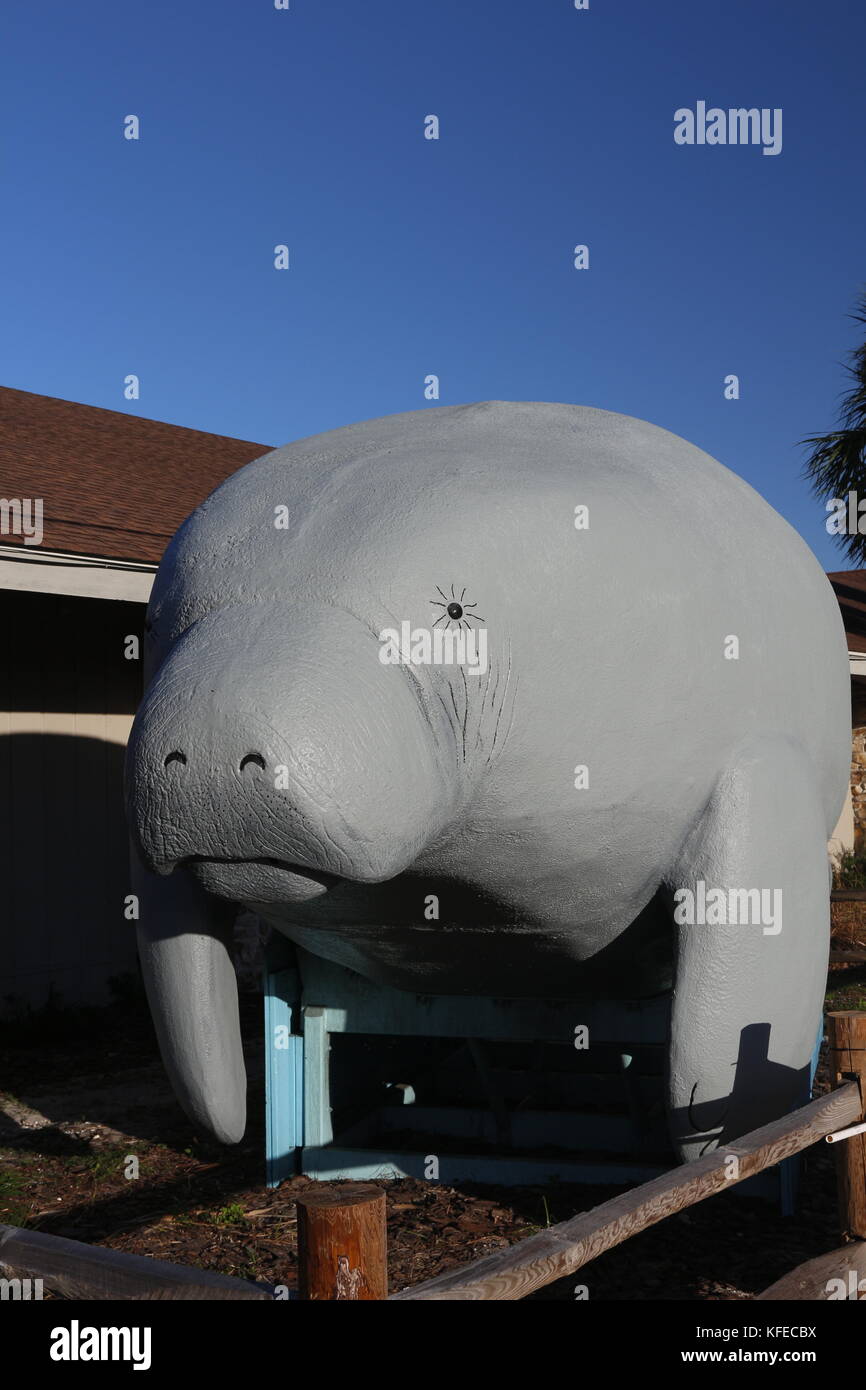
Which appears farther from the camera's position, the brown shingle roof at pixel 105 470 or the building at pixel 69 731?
the building at pixel 69 731

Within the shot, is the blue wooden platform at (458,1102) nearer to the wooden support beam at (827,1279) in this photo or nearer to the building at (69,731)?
the wooden support beam at (827,1279)

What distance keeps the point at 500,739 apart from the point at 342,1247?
1.43 metres

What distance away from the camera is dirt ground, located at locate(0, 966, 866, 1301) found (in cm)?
429

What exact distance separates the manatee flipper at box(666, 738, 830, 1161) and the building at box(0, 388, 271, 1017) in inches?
182

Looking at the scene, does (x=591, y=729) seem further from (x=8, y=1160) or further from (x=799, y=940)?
(x=8, y=1160)

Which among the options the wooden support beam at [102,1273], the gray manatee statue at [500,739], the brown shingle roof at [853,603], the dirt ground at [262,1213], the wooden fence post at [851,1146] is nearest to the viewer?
the wooden support beam at [102,1273]

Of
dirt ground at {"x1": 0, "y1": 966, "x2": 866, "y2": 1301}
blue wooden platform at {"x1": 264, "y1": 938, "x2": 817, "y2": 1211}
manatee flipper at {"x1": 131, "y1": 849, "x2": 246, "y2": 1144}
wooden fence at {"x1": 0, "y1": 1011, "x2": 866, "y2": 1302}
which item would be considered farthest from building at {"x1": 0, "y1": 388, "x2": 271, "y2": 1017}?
wooden fence at {"x1": 0, "y1": 1011, "x2": 866, "y2": 1302}

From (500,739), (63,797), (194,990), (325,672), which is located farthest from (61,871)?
(325,672)

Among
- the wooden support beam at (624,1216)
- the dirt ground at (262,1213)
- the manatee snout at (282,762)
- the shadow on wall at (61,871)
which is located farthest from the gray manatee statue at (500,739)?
the shadow on wall at (61,871)

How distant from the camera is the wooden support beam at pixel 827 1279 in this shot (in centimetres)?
326

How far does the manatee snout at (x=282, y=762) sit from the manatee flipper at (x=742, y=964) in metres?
1.06

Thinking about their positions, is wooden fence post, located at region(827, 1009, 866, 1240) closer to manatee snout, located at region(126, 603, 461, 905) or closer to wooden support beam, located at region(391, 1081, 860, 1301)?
wooden support beam, located at region(391, 1081, 860, 1301)

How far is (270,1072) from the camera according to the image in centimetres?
501
